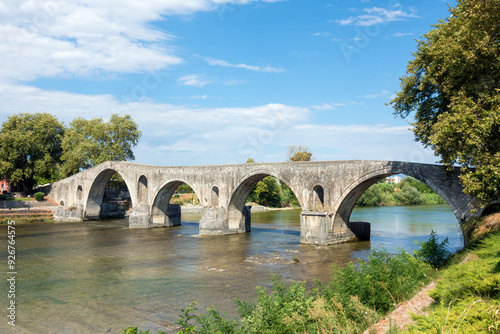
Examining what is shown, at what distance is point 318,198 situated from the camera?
26.5 metres

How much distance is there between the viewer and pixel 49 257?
2278cm

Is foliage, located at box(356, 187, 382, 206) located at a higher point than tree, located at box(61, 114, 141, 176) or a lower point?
lower

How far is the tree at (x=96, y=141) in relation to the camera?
53.2 m

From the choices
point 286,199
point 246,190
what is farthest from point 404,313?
point 286,199

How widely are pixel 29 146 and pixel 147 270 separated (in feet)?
137

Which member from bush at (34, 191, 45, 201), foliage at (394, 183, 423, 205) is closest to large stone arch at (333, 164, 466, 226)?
bush at (34, 191, 45, 201)

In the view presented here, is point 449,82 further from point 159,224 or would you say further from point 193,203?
point 193,203

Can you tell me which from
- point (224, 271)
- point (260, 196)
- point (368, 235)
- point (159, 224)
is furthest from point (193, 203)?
point (224, 271)

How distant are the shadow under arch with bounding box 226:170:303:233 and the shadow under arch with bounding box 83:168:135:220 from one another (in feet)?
68.2

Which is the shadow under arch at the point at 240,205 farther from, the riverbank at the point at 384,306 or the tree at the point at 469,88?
the riverbank at the point at 384,306

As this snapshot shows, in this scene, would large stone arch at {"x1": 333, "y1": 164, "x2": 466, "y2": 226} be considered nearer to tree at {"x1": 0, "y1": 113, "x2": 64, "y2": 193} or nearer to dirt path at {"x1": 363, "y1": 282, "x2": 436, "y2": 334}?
dirt path at {"x1": 363, "y1": 282, "x2": 436, "y2": 334}

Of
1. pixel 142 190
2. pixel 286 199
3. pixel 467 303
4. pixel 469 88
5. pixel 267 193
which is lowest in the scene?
pixel 467 303

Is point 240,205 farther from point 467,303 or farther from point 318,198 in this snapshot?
point 467,303

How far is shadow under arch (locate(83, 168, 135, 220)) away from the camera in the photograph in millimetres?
47188
